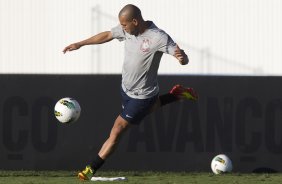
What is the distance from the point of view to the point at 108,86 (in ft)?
55.8

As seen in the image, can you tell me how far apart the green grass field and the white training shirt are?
1.29m

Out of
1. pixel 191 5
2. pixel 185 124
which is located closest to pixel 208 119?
pixel 185 124

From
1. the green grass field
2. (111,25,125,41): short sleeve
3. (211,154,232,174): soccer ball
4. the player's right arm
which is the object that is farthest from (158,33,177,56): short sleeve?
(211,154,232,174): soccer ball

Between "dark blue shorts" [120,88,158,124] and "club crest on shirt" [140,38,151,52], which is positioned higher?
"club crest on shirt" [140,38,151,52]

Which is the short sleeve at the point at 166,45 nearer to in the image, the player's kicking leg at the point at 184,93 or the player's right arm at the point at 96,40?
the player's right arm at the point at 96,40

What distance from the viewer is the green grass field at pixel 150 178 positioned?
14.3m

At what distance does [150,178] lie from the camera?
14961mm

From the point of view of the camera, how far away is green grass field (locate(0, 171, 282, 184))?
47.0ft

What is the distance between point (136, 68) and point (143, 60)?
14cm

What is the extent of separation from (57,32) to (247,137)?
13.8 feet

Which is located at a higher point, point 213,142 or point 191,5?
point 191,5

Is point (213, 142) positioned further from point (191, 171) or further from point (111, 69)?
point (111, 69)

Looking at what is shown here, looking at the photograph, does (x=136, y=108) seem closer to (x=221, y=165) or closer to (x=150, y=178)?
(x=150, y=178)

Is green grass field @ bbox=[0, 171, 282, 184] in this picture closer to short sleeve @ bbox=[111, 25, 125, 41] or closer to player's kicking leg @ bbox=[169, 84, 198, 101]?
player's kicking leg @ bbox=[169, 84, 198, 101]
